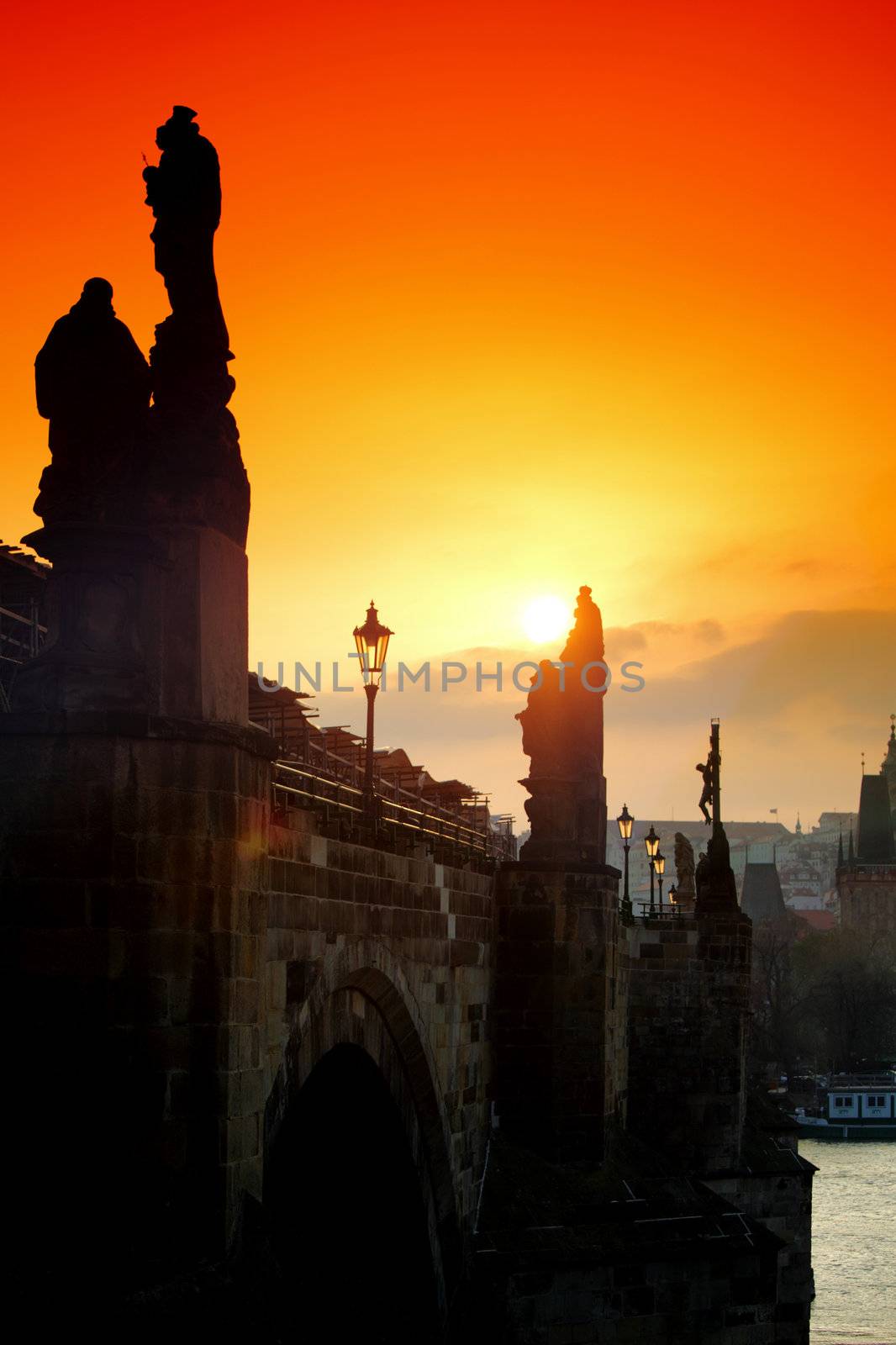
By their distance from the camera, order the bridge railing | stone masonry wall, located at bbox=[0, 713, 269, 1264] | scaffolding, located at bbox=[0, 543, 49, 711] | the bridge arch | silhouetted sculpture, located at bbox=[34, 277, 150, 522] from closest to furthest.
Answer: stone masonry wall, located at bbox=[0, 713, 269, 1264] → silhouetted sculpture, located at bbox=[34, 277, 150, 522] → the bridge railing → the bridge arch → scaffolding, located at bbox=[0, 543, 49, 711]

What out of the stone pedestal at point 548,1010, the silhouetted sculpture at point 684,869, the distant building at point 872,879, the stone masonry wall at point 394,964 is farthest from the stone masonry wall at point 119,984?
the distant building at point 872,879

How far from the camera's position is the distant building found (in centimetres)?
15675

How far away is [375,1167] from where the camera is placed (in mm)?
17922

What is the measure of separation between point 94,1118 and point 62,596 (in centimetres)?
294

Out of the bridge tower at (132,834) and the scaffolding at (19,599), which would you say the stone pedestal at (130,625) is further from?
the scaffolding at (19,599)

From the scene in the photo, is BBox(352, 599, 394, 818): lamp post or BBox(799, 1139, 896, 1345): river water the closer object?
BBox(352, 599, 394, 818): lamp post

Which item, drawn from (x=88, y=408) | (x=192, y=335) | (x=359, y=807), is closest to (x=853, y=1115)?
(x=359, y=807)

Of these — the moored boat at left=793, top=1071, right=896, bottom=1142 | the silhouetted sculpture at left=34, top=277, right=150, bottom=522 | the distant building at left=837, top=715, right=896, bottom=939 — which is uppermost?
the silhouetted sculpture at left=34, top=277, right=150, bottom=522

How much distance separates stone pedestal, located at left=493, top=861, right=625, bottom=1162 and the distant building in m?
130

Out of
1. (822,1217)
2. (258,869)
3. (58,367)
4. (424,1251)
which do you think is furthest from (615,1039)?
(822,1217)

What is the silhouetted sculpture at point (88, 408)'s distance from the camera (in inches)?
424

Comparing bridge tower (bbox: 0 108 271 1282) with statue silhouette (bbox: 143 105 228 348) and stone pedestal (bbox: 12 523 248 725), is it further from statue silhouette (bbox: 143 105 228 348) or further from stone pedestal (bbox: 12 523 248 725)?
statue silhouette (bbox: 143 105 228 348)

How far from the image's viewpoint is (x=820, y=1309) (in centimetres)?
4219

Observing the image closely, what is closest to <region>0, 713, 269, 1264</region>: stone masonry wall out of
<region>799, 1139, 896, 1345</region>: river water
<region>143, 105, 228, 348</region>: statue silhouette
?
<region>143, 105, 228, 348</region>: statue silhouette
